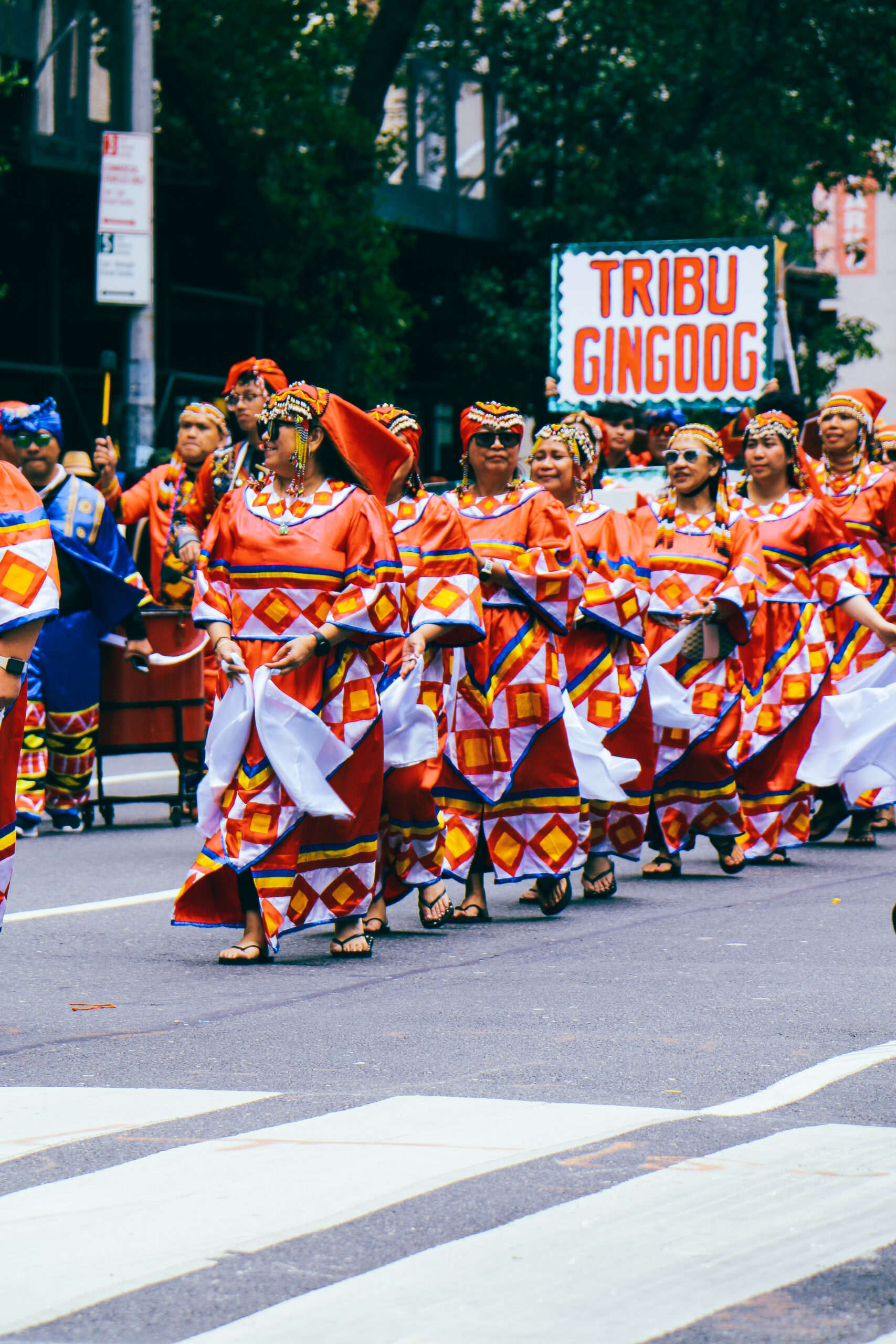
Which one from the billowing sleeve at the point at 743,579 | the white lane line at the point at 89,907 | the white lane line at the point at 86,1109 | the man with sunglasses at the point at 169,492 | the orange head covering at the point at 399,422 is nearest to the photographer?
the white lane line at the point at 86,1109

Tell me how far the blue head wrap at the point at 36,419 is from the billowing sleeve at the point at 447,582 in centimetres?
272

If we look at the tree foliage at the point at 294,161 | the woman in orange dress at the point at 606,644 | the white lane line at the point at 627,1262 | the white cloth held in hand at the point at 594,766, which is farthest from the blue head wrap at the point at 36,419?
the tree foliage at the point at 294,161

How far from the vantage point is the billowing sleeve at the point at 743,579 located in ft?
33.1

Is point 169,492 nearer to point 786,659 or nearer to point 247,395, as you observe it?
point 247,395

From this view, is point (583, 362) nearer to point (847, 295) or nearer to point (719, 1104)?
point (719, 1104)

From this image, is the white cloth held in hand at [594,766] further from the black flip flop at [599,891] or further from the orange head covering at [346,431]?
the orange head covering at [346,431]

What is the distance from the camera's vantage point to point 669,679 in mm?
10305

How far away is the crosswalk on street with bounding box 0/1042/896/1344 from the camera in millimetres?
3803

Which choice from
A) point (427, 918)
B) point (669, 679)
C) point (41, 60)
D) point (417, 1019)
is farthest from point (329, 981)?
point (41, 60)

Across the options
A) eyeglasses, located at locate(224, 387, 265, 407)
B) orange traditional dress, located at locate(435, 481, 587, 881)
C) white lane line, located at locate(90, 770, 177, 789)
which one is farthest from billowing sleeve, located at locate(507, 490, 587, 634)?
white lane line, located at locate(90, 770, 177, 789)

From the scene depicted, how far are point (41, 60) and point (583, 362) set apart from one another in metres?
5.37

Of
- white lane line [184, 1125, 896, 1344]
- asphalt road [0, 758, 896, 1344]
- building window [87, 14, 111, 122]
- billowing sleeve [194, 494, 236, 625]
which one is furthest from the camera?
building window [87, 14, 111, 122]

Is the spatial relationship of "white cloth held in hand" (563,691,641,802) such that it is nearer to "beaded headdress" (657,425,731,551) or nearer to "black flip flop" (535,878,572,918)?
"black flip flop" (535,878,572,918)

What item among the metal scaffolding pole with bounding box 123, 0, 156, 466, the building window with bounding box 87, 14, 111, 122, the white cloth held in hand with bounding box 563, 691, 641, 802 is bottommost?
the white cloth held in hand with bounding box 563, 691, 641, 802
